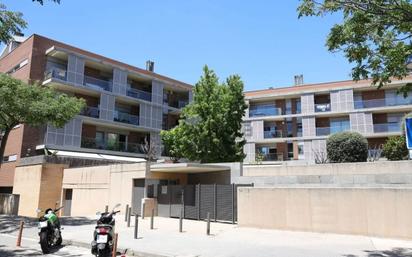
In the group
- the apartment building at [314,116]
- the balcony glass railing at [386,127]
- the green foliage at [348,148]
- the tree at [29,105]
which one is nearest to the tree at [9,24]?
the tree at [29,105]

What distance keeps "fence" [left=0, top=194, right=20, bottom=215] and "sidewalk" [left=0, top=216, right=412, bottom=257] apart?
47.6 ft

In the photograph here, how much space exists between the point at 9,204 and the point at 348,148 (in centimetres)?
2526

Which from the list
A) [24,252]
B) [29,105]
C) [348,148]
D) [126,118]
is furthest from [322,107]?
[24,252]

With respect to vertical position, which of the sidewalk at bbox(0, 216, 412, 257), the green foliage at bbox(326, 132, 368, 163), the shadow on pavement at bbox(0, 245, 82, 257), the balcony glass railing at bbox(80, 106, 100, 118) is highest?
the balcony glass railing at bbox(80, 106, 100, 118)

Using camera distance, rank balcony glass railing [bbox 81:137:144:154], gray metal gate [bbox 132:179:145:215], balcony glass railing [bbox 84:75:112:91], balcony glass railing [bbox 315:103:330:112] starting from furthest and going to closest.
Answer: balcony glass railing [bbox 315:103:330:112] < balcony glass railing [bbox 84:75:112:91] < balcony glass railing [bbox 81:137:144:154] < gray metal gate [bbox 132:179:145:215]

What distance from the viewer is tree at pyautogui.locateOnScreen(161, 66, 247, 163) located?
92.0ft

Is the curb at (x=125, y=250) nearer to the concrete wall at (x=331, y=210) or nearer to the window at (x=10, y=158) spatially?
the concrete wall at (x=331, y=210)

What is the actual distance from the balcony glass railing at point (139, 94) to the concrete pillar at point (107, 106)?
2.63 metres

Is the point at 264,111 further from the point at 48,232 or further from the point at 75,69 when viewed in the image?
the point at 48,232

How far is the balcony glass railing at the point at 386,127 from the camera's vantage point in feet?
137

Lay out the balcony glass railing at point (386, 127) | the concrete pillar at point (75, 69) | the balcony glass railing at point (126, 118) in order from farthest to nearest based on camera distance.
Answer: the balcony glass railing at point (386, 127) → the balcony glass railing at point (126, 118) → the concrete pillar at point (75, 69)

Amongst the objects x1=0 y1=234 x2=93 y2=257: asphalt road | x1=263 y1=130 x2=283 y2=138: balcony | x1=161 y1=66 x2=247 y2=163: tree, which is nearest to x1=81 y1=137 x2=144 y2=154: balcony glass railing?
x1=161 y1=66 x2=247 y2=163: tree

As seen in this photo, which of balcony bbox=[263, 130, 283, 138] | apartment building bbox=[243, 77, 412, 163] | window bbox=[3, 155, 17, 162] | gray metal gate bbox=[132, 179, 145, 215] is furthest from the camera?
balcony bbox=[263, 130, 283, 138]

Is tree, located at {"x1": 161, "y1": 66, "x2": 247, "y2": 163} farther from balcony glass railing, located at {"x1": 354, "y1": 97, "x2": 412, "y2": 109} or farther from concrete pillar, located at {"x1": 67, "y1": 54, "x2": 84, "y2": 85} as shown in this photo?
balcony glass railing, located at {"x1": 354, "y1": 97, "x2": 412, "y2": 109}
